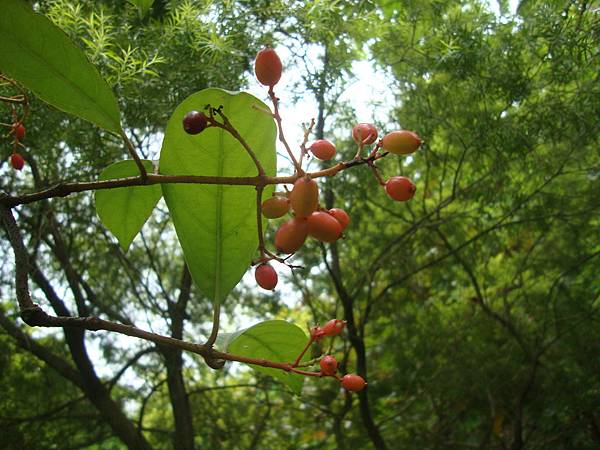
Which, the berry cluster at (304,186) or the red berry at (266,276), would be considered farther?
the red berry at (266,276)

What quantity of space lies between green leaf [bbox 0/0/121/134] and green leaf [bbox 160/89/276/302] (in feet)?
0.24

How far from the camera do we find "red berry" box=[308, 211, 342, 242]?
1.65 ft

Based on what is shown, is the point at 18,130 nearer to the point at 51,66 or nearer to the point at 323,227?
the point at 51,66

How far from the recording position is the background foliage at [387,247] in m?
1.77

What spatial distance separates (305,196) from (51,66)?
0.90 feet

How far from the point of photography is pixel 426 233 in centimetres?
300

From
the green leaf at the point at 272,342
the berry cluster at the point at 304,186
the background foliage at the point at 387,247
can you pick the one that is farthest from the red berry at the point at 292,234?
the background foliage at the point at 387,247

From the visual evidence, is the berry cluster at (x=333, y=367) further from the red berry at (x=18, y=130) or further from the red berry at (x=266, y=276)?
the red berry at (x=18, y=130)

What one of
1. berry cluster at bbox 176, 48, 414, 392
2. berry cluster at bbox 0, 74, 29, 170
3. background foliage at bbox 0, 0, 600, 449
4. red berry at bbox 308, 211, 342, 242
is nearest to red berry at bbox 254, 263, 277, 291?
berry cluster at bbox 176, 48, 414, 392

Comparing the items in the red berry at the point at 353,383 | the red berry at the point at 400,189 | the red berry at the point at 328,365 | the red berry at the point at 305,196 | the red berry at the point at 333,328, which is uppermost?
the red berry at the point at 400,189

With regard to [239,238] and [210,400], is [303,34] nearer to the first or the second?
[239,238]

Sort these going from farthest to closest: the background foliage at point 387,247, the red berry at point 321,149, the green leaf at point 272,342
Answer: the background foliage at point 387,247
the green leaf at point 272,342
the red berry at point 321,149

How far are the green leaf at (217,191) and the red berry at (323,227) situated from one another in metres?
0.13

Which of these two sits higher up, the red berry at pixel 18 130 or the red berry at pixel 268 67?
the red berry at pixel 18 130
